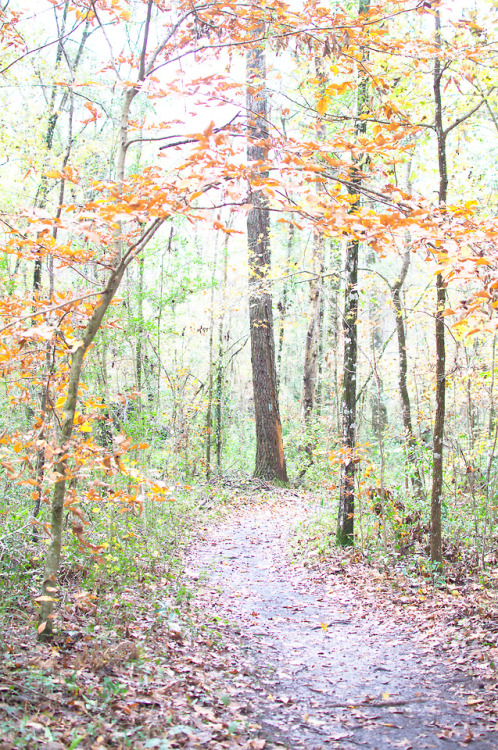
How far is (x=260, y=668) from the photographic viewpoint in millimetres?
3842

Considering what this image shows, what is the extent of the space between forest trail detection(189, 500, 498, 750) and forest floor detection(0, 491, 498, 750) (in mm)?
14

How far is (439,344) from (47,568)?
13.9ft

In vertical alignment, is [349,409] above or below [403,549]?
above

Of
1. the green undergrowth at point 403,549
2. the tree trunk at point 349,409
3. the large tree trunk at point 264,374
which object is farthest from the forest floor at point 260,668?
the large tree trunk at point 264,374

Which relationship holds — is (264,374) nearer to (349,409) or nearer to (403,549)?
(349,409)

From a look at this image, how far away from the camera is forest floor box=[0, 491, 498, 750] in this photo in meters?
2.70

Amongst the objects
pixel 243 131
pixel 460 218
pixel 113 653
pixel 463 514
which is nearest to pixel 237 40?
pixel 243 131

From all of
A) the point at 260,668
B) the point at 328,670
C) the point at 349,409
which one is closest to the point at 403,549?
the point at 349,409

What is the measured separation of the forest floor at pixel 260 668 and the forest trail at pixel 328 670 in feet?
0.05

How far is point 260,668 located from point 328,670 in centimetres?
55

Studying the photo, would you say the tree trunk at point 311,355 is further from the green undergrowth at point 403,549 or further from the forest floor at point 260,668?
the forest floor at point 260,668

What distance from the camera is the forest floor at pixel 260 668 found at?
2697 mm

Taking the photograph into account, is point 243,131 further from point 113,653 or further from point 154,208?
point 113,653

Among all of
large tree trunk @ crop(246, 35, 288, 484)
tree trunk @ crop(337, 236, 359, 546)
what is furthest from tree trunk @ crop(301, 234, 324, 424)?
tree trunk @ crop(337, 236, 359, 546)
